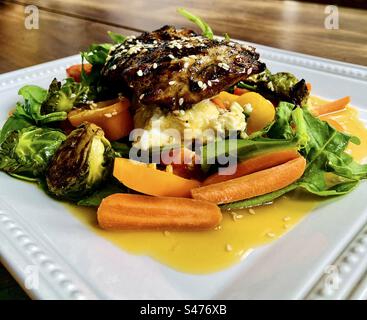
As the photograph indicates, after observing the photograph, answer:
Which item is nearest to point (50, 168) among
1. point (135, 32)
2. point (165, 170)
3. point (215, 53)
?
point (165, 170)

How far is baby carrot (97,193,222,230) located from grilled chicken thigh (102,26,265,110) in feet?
1.92

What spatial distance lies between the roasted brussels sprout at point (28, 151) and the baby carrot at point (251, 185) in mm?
901

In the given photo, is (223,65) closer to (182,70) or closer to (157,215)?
(182,70)

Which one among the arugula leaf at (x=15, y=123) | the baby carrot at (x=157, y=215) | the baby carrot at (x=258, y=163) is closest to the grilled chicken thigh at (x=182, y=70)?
the baby carrot at (x=258, y=163)

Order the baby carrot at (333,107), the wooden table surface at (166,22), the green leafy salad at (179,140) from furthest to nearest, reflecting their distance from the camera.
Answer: the wooden table surface at (166,22) < the baby carrot at (333,107) < the green leafy salad at (179,140)

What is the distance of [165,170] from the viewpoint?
2549mm

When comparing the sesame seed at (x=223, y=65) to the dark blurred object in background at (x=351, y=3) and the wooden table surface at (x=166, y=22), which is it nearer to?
the wooden table surface at (x=166, y=22)

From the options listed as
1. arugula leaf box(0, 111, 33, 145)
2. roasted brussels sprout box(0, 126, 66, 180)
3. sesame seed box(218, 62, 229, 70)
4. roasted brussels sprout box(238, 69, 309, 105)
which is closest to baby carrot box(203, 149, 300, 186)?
sesame seed box(218, 62, 229, 70)

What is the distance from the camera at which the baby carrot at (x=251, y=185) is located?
2367 millimetres

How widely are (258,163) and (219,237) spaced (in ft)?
1.66

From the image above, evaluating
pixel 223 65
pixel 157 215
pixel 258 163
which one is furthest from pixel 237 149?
pixel 157 215

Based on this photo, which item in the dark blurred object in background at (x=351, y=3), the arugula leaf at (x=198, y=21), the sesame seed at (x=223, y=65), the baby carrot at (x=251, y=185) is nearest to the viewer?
the baby carrot at (x=251, y=185)

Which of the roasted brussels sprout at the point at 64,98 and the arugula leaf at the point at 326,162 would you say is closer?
the arugula leaf at the point at 326,162
